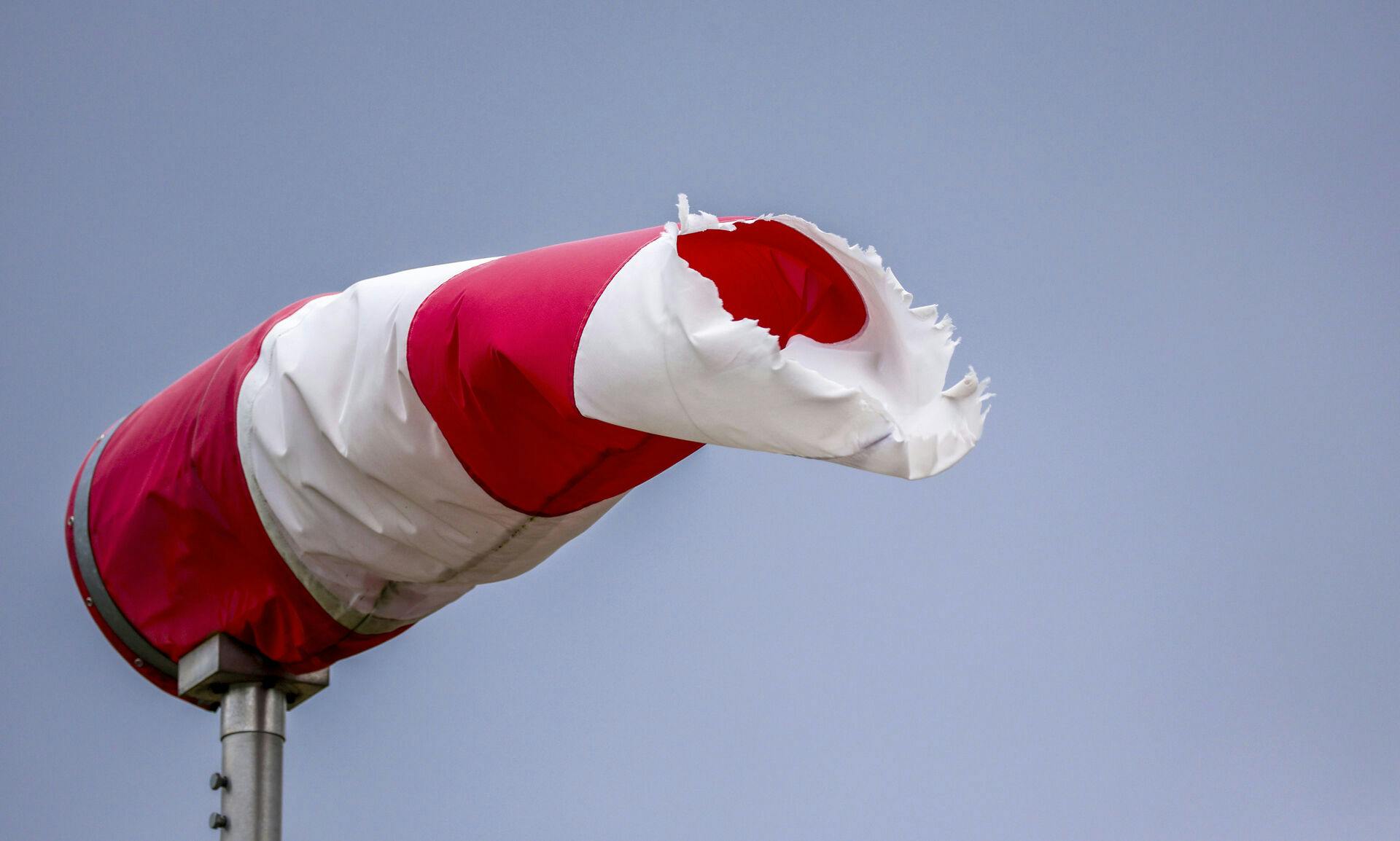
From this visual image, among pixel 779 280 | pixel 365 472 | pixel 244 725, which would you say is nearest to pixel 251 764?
pixel 244 725

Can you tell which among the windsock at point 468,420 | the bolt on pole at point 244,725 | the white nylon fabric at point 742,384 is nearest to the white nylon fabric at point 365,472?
the windsock at point 468,420

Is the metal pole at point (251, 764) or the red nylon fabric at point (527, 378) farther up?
the red nylon fabric at point (527, 378)

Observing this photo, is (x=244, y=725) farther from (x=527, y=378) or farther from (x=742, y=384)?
(x=742, y=384)

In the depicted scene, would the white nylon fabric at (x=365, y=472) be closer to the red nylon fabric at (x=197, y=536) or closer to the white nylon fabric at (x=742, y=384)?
the red nylon fabric at (x=197, y=536)

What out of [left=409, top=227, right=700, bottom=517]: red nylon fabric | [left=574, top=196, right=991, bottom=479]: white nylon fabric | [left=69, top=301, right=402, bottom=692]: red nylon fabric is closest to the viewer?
[left=574, top=196, right=991, bottom=479]: white nylon fabric

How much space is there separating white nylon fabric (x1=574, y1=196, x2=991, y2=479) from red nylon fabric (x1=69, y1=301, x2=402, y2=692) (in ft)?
1.91

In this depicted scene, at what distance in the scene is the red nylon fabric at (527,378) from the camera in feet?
5.27

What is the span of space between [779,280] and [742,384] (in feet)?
0.65

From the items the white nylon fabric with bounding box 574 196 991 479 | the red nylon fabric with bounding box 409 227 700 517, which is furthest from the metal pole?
the white nylon fabric with bounding box 574 196 991 479

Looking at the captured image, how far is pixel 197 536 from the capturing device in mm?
2027

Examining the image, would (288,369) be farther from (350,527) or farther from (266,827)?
(266,827)

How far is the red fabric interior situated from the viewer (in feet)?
5.30

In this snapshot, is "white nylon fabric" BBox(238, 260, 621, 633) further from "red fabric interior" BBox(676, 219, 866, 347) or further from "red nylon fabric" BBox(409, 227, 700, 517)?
"red fabric interior" BBox(676, 219, 866, 347)

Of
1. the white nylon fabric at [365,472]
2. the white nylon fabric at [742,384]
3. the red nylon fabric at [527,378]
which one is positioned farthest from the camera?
the white nylon fabric at [365,472]
